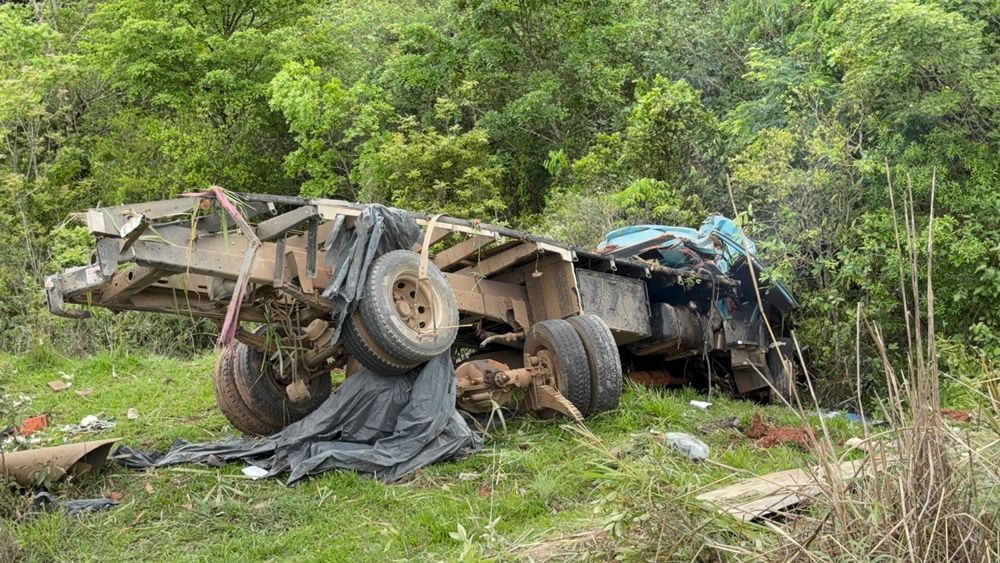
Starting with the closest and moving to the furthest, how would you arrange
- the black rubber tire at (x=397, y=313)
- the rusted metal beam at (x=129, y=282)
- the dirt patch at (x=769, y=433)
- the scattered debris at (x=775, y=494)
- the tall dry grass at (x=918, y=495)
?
the tall dry grass at (x=918, y=495) → the scattered debris at (x=775, y=494) → the rusted metal beam at (x=129, y=282) → the black rubber tire at (x=397, y=313) → the dirt patch at (x=769, y=433)

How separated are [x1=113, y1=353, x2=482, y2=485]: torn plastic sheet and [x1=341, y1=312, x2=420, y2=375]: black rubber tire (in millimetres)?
171

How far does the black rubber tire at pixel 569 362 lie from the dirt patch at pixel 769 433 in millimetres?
1461

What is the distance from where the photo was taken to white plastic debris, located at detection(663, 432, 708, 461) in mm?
8445

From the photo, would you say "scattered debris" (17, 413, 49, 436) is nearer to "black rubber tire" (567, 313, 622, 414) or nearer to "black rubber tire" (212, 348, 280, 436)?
"black rubber tire" (212, 348, 280, 436)

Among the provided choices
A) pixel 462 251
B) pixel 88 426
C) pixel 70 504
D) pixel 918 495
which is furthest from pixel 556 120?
pixel 918 495

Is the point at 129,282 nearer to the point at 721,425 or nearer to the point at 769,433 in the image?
the point at 721,425

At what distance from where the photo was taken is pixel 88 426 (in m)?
10.8

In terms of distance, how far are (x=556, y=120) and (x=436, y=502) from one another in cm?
1395

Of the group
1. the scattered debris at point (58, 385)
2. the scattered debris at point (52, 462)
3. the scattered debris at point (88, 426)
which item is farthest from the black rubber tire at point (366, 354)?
the scattered debris at point (58, 385)

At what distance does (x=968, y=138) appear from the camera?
11930 millimetres

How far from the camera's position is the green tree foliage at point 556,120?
11656 millimetres

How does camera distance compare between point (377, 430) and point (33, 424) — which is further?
point (33, 424)

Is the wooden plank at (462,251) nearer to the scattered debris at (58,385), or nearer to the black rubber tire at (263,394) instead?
the black rubber tire at (263,394)

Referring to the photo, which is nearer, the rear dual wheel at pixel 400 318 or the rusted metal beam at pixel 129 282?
the rusted metal beam at pixel 129 282
